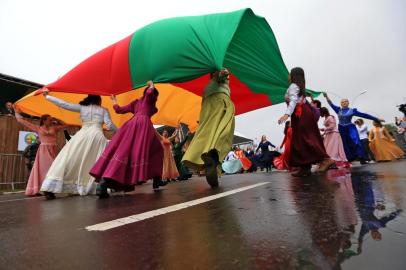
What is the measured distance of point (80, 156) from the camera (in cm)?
475

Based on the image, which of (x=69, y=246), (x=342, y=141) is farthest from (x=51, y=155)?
(x=342, y=141)

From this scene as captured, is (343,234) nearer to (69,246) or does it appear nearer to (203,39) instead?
(69,246)

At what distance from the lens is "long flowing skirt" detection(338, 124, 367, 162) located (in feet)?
27.8

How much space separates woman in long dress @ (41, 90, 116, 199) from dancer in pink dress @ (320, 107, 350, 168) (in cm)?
552

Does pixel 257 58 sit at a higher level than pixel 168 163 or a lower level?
higher

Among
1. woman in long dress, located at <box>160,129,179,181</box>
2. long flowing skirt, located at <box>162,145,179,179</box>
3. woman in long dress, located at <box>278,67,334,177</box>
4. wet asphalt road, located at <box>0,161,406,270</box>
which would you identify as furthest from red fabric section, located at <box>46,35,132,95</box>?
long flowing skirt, located at <box>162,145,179,179</box>

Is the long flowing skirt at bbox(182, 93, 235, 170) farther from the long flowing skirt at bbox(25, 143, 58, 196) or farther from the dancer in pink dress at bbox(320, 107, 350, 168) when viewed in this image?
the dancer in pink dress at bbox(320, 107, 350, 168)

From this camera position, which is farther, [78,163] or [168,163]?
[168,163]

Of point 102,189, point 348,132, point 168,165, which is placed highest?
point 348,132

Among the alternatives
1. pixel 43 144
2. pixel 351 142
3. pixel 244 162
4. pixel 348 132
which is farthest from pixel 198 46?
pixel 244 162

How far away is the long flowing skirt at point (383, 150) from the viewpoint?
12.1 metres

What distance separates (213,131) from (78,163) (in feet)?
7.31

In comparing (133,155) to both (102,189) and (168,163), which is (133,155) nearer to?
(102,189)

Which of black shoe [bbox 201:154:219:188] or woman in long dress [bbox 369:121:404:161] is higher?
woman in long dress [bbox 369:121:404:161]
